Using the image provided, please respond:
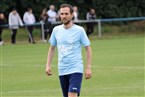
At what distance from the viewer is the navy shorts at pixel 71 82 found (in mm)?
9383

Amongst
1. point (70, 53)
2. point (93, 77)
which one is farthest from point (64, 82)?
point (93, 77)

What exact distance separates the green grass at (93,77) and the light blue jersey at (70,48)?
3.76 meters

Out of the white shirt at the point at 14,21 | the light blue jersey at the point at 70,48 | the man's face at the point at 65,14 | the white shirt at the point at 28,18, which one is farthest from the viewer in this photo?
the white shirt at the point at 28,18

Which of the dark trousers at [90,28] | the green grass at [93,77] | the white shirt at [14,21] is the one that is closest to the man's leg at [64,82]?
the green grass at [93,77]

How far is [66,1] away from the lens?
42719mm

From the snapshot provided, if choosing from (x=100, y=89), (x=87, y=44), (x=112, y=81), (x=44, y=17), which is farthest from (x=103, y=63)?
(x=44, y=17)

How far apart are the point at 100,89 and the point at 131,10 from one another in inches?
1231

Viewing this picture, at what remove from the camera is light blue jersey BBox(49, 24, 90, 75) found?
375 inches

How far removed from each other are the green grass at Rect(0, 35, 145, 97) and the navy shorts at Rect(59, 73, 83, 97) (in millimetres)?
3606

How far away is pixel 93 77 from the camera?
55.0ft

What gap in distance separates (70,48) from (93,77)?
728 centimetres

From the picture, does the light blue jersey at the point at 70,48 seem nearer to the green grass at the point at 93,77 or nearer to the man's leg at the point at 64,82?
the man's leg at the point at 64,82

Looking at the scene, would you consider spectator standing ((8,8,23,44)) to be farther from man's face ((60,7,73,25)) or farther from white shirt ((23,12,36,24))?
man's face ((60,7,73,25))

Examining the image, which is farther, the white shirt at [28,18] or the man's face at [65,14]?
the white shirt at [28,18]
